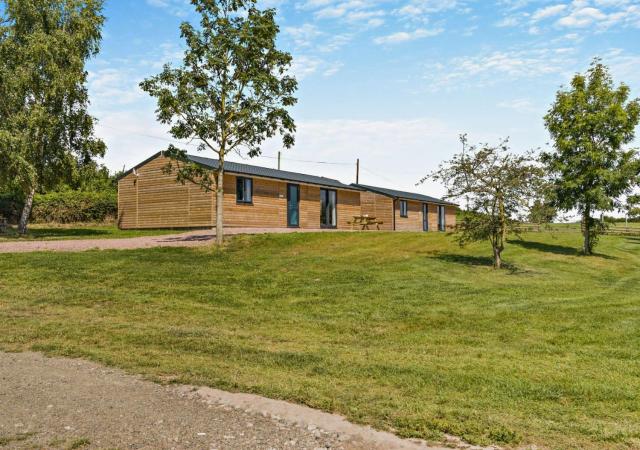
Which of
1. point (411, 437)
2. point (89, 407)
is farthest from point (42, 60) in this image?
point (411, 437)

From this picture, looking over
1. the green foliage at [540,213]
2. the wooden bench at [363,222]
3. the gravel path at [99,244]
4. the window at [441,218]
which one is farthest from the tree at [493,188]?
the window at [441,218]

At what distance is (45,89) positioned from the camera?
26.8m

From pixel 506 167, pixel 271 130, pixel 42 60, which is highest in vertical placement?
pixel 42 60

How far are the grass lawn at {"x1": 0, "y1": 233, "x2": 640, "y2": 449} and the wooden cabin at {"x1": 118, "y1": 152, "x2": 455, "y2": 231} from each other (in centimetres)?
1058

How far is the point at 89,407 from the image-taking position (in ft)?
17.0

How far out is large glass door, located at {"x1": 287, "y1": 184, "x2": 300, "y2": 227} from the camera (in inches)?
1288

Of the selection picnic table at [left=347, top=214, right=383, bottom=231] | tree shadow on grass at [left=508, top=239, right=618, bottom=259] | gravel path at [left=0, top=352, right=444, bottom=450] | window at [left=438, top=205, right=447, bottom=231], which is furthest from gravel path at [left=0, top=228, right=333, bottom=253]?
window at [left=438, top=205, right=447, bottom=231]

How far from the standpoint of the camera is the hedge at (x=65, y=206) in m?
36.3

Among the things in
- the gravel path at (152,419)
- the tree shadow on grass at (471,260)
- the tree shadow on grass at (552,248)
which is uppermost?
the tree shadow on grass at (552,248)

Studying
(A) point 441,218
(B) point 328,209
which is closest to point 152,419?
(B) point 328,209

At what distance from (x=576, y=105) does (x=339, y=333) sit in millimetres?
20890

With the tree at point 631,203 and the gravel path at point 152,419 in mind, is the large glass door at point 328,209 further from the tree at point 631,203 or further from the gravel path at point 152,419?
the gravel path at point 152,419

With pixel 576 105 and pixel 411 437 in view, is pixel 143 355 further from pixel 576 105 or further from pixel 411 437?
pixel 576 105

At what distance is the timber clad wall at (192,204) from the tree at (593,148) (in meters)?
15.0
